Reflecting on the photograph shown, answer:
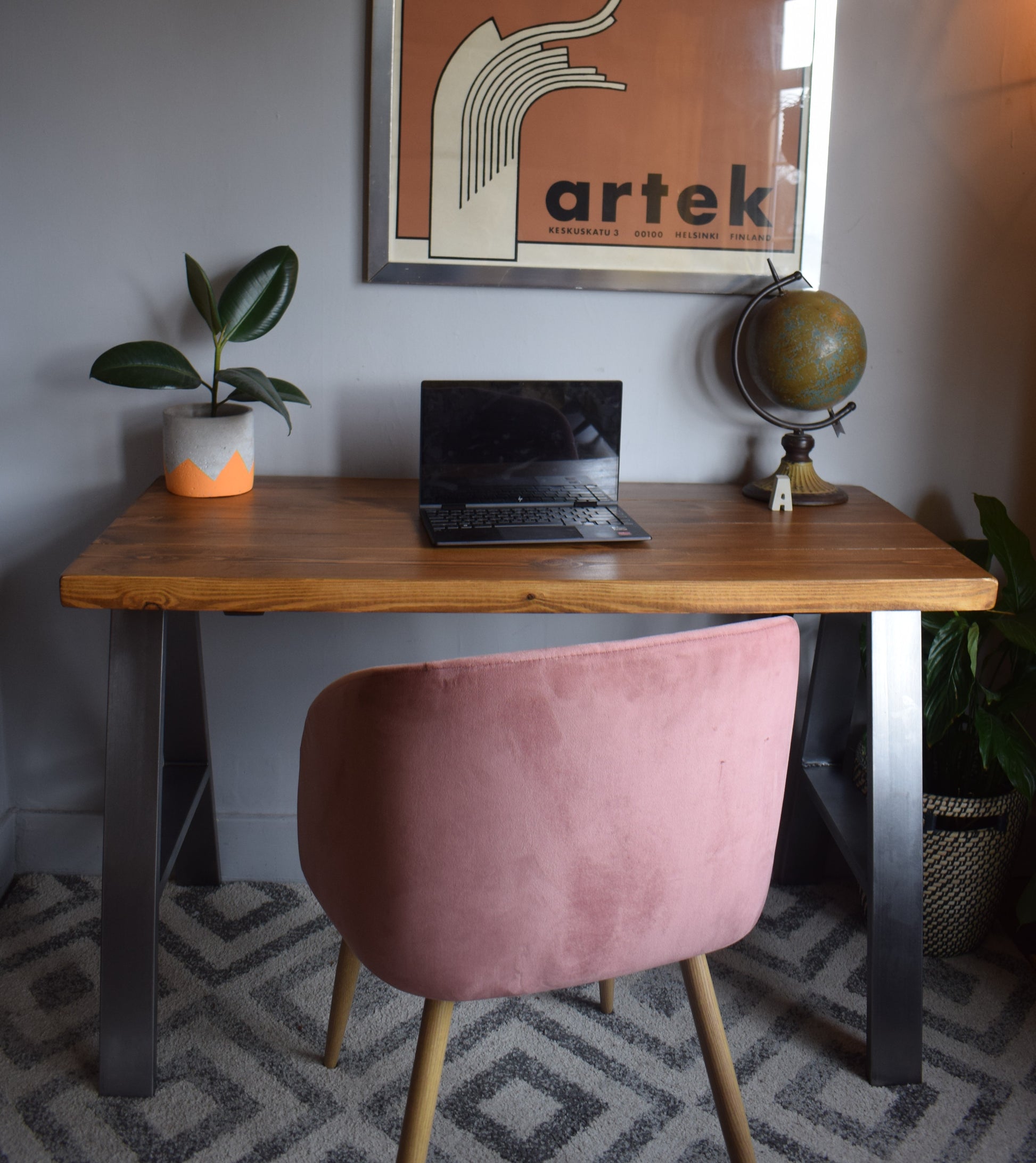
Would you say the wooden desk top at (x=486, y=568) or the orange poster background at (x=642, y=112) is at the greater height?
the orange poster background at (x=642, y=112)

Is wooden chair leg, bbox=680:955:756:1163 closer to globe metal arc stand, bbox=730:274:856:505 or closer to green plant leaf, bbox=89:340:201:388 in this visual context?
globe metal arc stand, bbox=730:274:856:505

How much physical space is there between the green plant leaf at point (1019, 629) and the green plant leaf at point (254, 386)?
1223 millimetres

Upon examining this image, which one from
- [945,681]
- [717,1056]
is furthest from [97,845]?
[945,681]

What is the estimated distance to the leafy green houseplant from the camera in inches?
63.7

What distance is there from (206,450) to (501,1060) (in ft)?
3.55

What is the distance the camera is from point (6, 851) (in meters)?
2.01

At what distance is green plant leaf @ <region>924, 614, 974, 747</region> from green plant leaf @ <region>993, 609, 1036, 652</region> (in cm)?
7

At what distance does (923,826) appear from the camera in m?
1.84

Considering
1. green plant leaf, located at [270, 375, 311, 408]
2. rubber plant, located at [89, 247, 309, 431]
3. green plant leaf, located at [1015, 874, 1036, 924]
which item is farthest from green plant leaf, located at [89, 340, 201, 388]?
green plant leaf, located at [1015, 874, 1036, 924]

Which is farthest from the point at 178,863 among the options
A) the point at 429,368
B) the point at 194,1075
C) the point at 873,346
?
the point at 873,346

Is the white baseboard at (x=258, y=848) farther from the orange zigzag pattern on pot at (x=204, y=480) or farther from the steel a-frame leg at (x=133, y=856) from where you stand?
the orange zigzag pattern on pot at (x=204, y=480)

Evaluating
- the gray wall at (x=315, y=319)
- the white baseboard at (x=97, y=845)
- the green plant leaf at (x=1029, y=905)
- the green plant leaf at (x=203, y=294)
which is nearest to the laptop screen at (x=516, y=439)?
the gray wall at (x=315, y=319)

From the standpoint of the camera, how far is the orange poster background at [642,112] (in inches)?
67.2

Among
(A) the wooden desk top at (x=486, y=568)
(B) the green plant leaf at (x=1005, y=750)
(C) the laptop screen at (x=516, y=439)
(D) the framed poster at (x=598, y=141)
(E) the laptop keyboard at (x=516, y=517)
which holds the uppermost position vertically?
(D) the framed poster at (x=598, y=141)
